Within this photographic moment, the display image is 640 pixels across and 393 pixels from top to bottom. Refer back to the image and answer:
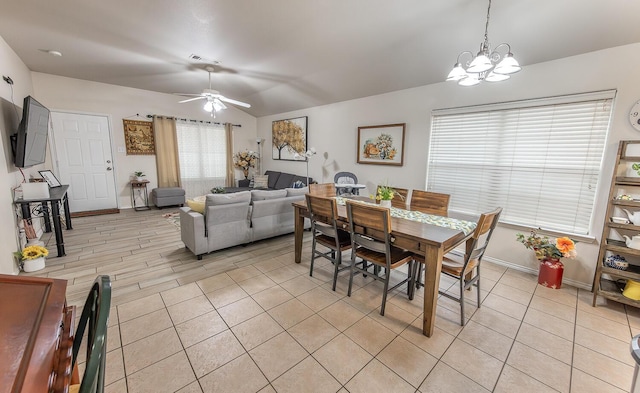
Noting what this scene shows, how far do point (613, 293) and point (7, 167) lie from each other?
20.6 feet

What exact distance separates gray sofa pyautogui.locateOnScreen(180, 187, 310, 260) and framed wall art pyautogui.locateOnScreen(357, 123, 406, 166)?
4.82 ft

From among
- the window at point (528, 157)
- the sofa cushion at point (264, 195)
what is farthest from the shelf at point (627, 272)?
the sofa cushion at point (264, 195)

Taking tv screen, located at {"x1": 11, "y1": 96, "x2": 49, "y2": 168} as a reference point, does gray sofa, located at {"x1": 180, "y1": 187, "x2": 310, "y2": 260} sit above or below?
below

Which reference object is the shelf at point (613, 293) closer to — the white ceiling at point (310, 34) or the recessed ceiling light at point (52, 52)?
the white ceiling at point (310, 34)

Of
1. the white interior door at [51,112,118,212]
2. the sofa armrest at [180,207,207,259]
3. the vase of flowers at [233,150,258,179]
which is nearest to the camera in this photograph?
the sofa armrest at [180,207,207,259]

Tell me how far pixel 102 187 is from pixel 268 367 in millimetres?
5849

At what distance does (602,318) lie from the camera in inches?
88.4

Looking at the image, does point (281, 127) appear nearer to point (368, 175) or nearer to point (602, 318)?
point (368, 175)

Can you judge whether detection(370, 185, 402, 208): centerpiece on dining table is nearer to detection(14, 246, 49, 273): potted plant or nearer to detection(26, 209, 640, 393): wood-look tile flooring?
detection(26, 209, 640, 393): wood-look tile flooring

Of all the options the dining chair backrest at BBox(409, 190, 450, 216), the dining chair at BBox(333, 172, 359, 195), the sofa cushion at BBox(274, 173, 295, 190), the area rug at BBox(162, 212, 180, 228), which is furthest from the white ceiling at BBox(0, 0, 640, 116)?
the area rug at BBox(162, 212, 180, 228)

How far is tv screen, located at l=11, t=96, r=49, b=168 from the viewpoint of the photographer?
9.50 ft

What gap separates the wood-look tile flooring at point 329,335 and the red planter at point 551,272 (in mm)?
99

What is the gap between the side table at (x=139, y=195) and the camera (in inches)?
226

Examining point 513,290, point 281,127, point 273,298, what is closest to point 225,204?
point 273,298
